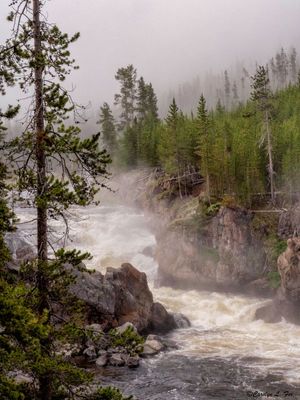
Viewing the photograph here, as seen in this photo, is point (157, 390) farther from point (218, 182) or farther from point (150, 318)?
point (218, 182)

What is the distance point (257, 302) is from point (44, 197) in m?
34.1

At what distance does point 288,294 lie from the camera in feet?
126

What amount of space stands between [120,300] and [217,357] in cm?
939

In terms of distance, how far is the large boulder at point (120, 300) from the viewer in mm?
33656

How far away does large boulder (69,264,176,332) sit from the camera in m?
33.7

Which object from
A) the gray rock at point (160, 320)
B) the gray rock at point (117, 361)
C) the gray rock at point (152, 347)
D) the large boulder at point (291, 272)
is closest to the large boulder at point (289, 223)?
the large boulder at point (291, 272)

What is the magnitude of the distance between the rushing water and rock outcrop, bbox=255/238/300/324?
3.33 feet

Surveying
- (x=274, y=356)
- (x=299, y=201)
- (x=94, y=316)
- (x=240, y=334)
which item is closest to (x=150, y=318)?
(x=94, y=316)

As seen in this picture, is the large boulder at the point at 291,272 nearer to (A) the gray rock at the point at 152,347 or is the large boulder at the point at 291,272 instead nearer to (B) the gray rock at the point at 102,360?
(A) the gray rock at the point at 152,347

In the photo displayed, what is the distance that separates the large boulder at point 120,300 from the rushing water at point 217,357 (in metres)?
2.20

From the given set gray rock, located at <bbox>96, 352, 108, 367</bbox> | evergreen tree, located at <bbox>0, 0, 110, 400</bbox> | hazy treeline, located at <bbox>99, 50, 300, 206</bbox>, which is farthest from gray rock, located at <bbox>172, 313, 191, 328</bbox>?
evergreen tree, located at <bbox>0, 0, 110, 400</bbox>

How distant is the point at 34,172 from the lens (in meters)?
12.2

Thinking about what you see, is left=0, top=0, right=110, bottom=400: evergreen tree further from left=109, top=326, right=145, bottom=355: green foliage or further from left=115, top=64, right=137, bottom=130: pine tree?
left=115, top=64, right=137, bottom=130: pine tree

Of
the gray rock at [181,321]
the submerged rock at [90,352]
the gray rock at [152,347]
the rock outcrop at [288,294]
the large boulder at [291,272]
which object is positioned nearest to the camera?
the submerged rock at [90,352]
